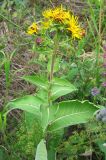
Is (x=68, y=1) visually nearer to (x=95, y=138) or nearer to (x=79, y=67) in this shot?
(x=79, y=67)

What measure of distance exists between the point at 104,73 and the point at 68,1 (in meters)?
1.39

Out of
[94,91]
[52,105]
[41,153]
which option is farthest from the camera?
[94,91]

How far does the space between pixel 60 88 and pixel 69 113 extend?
0.41 feet

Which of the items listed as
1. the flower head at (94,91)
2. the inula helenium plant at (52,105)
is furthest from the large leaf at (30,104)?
the flower head at (94,91)

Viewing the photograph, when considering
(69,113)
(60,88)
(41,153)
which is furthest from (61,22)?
(41,153)

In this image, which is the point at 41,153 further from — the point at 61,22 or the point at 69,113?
the point at 61,22

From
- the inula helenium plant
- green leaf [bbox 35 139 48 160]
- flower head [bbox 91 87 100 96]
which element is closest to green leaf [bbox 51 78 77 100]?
the inula helenium plant

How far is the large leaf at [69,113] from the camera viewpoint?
188cm

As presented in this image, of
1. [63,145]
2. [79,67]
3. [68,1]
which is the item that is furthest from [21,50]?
[63,145]

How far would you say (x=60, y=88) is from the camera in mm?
1922

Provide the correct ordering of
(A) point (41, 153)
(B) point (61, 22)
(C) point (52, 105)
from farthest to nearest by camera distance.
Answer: (C) point (52, 105)
(B) point (61, 22)
(A) point (41, 153)

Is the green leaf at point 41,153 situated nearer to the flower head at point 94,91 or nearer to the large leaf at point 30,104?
the large leaf at point 30,104

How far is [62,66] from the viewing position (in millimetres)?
2375

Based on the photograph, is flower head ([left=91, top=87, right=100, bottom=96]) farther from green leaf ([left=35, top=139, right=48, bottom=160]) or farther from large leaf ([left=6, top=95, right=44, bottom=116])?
green leaf ([left=35, top=139, right=48, bottom=160])
